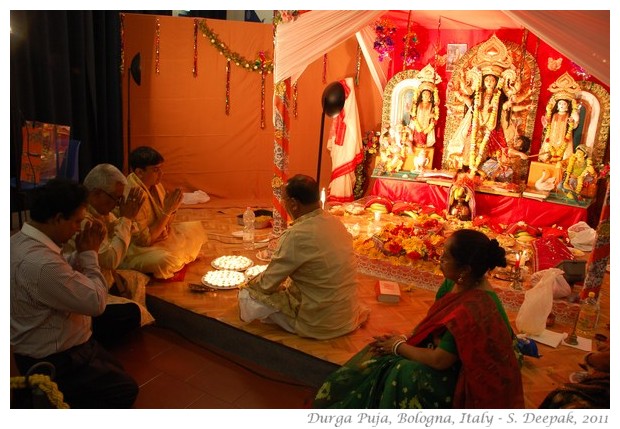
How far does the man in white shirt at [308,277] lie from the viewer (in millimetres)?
3250

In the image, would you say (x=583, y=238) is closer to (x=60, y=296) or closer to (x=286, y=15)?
(x=286, y=15)

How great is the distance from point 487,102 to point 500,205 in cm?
144

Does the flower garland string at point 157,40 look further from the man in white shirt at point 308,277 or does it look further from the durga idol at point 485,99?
the man in white shirt at point 308,277

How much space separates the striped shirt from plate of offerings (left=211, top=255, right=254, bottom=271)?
197cm

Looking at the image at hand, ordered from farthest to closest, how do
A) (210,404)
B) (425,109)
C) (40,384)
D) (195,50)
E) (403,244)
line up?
1. (425,109)
2. (195,50)
3. (403,244)
4. (210,404)
5. (40,384)

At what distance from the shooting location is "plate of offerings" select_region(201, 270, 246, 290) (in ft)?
13.8

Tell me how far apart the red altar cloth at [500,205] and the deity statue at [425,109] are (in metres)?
0.83

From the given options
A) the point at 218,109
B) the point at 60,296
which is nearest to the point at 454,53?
the point at 218,109

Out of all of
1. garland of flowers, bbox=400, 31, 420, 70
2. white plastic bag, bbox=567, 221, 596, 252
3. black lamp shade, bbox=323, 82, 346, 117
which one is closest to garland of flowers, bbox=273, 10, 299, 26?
black lamp shade, bbox=323, 82, 346, 117

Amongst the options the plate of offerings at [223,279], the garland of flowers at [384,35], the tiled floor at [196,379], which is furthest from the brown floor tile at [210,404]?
the garland of flowers at [384,35]

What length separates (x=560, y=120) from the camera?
6465 mm

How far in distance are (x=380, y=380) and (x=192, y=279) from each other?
2.33 metres
